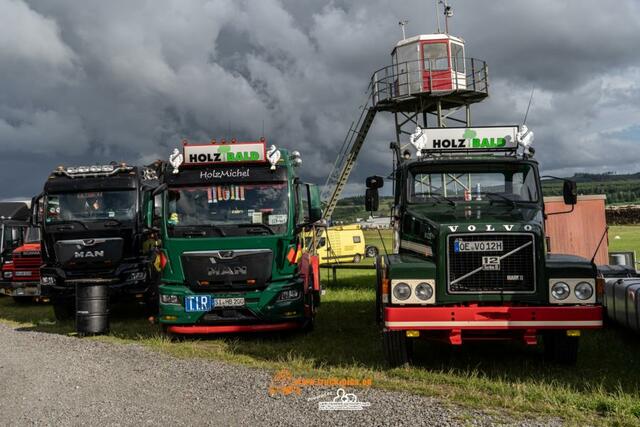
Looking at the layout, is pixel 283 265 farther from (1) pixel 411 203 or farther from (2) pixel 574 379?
(2) pixel 574 379

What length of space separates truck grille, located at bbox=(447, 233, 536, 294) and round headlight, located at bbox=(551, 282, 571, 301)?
24cm

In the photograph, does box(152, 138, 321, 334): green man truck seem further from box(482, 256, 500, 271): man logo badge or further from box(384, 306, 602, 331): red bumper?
box(482, 256, 500, 271): man logo badge

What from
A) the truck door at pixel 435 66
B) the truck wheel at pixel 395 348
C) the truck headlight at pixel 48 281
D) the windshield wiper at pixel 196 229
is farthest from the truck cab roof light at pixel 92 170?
the truck door at pixel 435 66

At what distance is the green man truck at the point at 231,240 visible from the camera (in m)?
10.1

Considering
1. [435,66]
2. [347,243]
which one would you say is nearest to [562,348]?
[435,66]

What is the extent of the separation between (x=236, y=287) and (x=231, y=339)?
1.12 meters

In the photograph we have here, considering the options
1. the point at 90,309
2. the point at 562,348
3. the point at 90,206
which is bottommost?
the point at 562,348

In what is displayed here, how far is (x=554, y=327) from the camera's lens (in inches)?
282

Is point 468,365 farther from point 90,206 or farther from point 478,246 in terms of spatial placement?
point 90,206

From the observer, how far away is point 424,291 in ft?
24.2

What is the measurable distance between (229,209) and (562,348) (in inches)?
216

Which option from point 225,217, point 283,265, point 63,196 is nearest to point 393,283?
point 283,265

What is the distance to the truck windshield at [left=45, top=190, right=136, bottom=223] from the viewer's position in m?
13.2

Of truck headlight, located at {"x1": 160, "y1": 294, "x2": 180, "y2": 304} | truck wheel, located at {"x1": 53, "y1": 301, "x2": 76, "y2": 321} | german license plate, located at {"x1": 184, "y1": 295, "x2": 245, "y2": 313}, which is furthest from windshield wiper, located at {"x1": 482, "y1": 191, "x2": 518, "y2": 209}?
truck wheel, located at {"x1": 53, "y1": 301, "x2": 76, "y2": 321}
